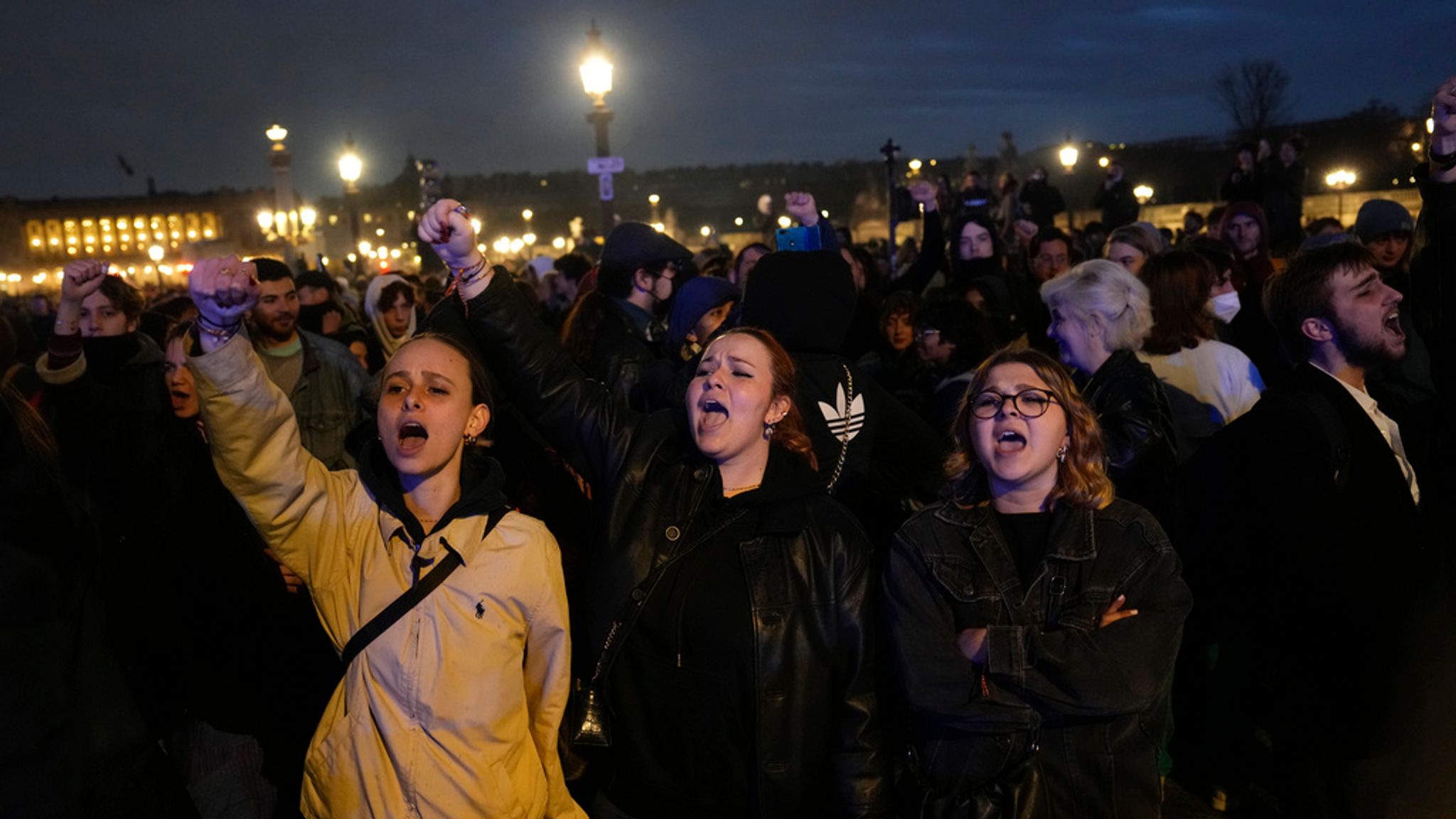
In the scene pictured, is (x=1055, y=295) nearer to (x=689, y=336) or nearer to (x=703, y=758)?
(x=689, y=336)

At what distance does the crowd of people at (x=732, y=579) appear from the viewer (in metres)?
2.69

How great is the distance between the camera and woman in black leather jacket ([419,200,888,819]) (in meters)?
2.89

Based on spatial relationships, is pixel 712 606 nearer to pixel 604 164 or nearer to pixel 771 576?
pixel 771 576

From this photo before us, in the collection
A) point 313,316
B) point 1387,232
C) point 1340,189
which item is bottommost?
point 313,316

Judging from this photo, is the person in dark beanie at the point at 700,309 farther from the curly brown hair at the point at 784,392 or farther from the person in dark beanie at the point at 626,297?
the curly brown hair at the point at 784,392

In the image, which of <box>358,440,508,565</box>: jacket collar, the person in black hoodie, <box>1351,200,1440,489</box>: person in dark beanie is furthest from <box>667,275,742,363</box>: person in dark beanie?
the person in black hoodie

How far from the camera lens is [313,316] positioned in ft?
24.8

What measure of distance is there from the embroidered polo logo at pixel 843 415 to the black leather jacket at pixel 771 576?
690 millimetres

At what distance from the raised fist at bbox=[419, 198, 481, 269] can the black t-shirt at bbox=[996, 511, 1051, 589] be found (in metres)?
1.63

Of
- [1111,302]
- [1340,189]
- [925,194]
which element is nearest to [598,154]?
[925,194]

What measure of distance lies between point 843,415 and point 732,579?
3.43ft

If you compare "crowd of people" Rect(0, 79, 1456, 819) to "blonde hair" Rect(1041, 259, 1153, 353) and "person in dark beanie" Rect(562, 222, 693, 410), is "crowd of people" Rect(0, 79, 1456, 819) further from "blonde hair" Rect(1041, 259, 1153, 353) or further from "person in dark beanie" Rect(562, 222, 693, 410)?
"person in dark beanie" Rect(562, 222, 693, 410)

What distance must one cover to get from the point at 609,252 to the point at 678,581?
2877mm

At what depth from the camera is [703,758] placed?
2.93 meters
